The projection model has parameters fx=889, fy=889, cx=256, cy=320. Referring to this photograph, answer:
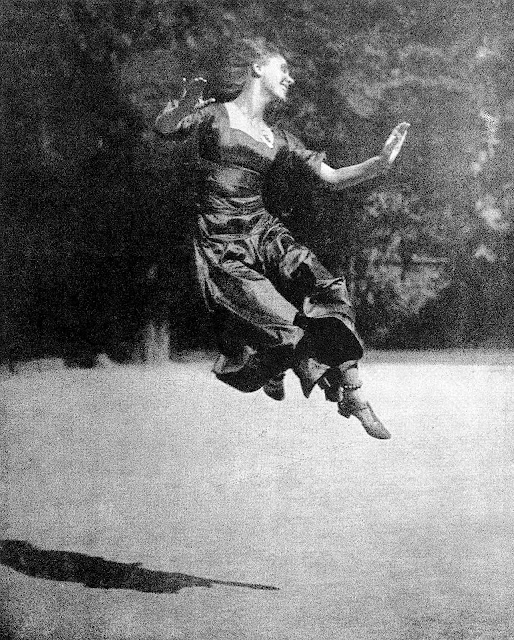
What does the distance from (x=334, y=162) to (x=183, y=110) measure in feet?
3.78

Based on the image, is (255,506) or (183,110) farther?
(183,110)

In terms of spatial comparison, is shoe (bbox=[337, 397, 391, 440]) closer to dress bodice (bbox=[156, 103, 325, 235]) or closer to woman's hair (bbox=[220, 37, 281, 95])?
dress bodice (bbox=[156, 103, 325, 235])

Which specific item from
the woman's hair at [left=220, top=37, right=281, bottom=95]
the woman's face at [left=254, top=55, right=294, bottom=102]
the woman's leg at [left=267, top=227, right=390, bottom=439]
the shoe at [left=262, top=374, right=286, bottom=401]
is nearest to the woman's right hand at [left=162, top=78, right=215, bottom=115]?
the woman's hair at [left=220, top=37, right=281, bottom=95]

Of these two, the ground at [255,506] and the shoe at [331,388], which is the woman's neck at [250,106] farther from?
the shoe at [331,388]

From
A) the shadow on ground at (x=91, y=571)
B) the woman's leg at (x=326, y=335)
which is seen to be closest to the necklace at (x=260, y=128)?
the woman's leg at (x=326, y=335)

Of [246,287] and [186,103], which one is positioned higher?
[186,103]

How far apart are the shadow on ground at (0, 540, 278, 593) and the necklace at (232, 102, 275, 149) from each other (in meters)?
3.10

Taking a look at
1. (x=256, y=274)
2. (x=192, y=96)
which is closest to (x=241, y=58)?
(x=192, y=96)

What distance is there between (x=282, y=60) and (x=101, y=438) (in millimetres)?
3012

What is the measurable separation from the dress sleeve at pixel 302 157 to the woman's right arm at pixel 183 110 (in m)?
0.65

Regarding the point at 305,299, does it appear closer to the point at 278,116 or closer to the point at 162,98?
the point at 278,116

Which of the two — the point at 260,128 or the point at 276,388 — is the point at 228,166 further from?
the point at 276,388

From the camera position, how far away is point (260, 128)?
6.43m

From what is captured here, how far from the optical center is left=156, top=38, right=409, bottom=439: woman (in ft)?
20.5
